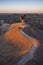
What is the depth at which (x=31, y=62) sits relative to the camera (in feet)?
5.96

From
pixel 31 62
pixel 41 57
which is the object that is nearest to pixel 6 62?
pixel 31 62

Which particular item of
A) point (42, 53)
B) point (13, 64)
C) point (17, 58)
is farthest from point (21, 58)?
point (42, 53)

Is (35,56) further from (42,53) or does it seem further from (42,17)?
(42,17)

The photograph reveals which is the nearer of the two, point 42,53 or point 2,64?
point 2,64

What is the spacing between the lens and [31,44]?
8.16ft

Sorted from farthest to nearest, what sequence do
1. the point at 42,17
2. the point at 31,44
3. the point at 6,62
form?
the point at 42,17 → the point at 31,44 → the point at 6,62

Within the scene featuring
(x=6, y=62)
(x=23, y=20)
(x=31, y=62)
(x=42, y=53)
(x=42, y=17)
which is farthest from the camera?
(x=42, y=17)

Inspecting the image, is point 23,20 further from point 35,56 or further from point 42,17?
point 42,17

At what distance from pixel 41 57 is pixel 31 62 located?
300 millimetres

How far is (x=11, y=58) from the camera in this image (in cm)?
206

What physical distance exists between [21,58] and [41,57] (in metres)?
0.29

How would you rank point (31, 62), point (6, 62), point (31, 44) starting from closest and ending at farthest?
point (31, 62)
point (6, 62)
point (31, 44)

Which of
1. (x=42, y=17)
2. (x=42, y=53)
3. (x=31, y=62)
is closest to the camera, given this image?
(x=31, y=62)

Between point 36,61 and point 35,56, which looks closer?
point 36,61
